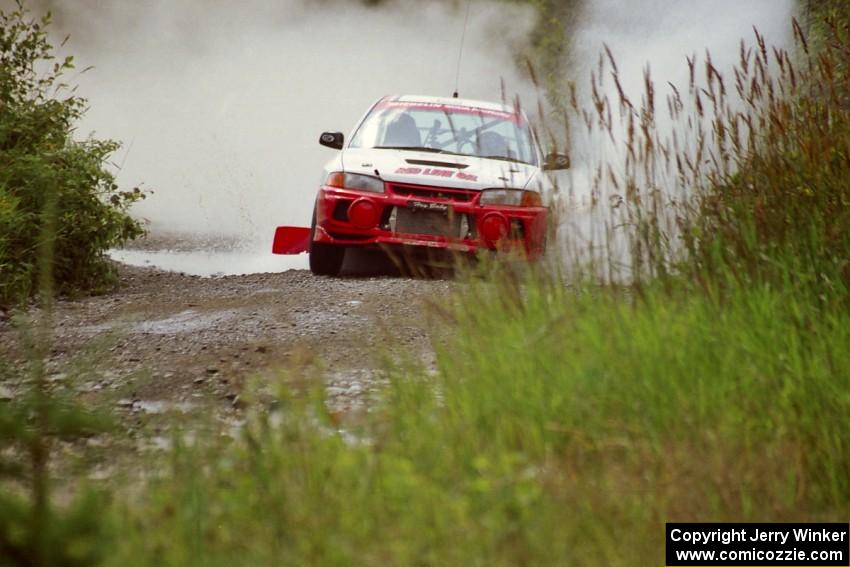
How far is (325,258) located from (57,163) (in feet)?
7.38

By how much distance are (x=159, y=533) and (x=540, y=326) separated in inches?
69.9

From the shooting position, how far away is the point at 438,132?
9.87m

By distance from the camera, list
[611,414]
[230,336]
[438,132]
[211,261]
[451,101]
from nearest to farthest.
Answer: [611,414]
[230,336]
[438,132]
[451,101]
[211,261]

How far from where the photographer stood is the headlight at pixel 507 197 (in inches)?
344

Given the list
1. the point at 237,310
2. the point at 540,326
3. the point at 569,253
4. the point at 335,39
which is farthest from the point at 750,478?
the point at 335,39

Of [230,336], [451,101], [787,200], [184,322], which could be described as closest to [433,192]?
[451,101]

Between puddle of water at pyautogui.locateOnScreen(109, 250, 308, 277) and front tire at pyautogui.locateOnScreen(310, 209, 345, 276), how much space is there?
2.63 m

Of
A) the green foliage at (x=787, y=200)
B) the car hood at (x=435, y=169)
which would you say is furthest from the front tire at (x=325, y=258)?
the green foliage at (x=787, y=200)

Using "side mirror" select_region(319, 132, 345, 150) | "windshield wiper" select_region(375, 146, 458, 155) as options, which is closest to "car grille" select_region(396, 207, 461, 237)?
"windshield wiper" select_region(375, 146, 458, 155)

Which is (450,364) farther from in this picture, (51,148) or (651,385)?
(51,148)

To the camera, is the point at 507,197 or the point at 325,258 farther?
the point at 325,258

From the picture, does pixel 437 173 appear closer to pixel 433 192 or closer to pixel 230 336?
pixel 433 192

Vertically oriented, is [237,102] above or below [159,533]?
above

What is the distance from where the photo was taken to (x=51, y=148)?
9773 mm
